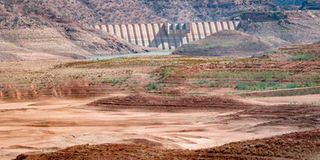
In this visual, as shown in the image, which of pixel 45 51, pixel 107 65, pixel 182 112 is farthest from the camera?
pixel 45 51

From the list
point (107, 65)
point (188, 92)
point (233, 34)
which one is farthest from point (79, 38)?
point (188, 92)

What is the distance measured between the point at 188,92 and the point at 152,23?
4910 inches

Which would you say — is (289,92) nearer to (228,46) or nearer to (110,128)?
(110,128)

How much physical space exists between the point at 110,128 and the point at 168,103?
28.0 ft

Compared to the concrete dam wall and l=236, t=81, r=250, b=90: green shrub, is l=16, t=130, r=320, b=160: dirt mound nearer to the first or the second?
l=236, t=81, r=250, b=90: green shrub

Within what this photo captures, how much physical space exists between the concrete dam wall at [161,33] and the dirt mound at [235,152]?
14460cm

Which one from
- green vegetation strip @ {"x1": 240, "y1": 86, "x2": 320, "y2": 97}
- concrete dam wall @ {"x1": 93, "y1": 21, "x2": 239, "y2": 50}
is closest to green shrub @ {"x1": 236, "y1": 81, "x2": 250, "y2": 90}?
green vegetation strip @ {"x1": 240, "y1": 86, "x2": 320, "y2": 97}

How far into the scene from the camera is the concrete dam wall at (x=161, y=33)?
170500mm

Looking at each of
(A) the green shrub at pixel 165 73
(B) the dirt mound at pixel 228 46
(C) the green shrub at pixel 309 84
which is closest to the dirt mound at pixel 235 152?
(C) the green shrub at pixel 309 84

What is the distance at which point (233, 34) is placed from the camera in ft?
449

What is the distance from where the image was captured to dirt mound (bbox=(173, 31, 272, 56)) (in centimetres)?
13062

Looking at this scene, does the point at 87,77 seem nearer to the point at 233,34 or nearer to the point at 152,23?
the point at 233,34

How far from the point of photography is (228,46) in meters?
133

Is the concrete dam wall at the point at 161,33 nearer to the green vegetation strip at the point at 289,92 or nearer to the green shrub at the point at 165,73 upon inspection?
the green shrub at the point at 165,73
